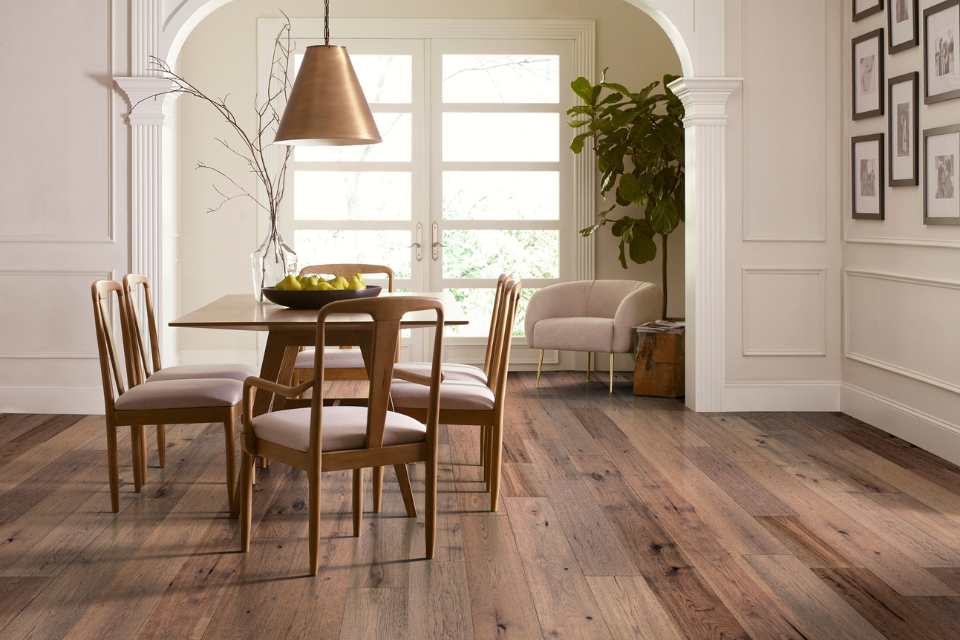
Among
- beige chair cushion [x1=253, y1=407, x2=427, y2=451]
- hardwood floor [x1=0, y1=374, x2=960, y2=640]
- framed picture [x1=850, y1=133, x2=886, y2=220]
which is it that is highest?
framed picture [x1=850, y1=133, x2=886, y2=220]

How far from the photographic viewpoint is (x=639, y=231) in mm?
7043

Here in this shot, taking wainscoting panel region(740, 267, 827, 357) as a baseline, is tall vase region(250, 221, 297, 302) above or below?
above

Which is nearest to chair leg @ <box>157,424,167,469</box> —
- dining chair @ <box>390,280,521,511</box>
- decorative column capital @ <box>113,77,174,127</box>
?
dining chair @ <box>390,280,521,511</box>

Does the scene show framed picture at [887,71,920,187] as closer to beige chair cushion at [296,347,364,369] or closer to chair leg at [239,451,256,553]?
beige chair cushion at [296,347,364,369]

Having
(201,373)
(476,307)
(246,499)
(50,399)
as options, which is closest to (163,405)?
(201,373)

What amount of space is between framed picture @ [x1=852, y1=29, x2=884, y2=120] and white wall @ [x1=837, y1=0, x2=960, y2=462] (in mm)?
59

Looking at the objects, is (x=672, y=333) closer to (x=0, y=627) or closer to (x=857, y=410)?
(x=857, y=410)

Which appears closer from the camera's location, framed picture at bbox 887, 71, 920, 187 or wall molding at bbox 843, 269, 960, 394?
wall molding at bbox 843, 269, 960, 394

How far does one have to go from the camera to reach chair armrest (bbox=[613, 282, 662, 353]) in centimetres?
658

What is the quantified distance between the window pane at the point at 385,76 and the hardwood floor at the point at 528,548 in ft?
11.4

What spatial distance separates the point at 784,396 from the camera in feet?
18.9

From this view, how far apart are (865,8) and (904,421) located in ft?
6.91

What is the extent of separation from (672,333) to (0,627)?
447 centimetres

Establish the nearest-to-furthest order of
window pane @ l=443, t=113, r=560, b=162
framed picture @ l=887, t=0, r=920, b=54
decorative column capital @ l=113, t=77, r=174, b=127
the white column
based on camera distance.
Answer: framed picture @ l=887, t=0, r=920, b=54 < decorative column capital @ l=113, t=77, r=174, b=127 < the white column < window pane @ l=443, t=113, r=560, b=162
